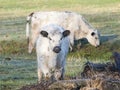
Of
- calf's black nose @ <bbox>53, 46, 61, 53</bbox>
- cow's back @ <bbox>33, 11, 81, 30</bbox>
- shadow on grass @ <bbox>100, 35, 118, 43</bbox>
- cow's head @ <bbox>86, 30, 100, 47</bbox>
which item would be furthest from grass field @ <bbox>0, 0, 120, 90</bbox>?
calf's black nose @ <bbox>53, 46, 61, 53</bbox>

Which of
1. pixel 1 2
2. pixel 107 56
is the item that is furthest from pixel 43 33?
pixel 1 2

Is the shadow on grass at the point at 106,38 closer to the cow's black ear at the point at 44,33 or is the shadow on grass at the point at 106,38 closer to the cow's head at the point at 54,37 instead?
the cow's head at the point at 54,37

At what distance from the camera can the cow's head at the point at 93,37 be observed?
81.7ft

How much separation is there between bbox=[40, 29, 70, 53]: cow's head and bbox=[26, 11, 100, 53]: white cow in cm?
1029

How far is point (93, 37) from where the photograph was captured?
2695cm

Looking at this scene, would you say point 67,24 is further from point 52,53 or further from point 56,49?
point 56,49

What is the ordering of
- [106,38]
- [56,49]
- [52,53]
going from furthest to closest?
1. [106,38]
2. [52,53]
3. [56,49]

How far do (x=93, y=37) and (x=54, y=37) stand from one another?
13.8m

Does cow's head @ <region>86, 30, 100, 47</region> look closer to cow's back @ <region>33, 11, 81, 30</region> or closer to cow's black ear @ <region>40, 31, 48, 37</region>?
cow's back @ <region>33, 11, 81, 30</region>

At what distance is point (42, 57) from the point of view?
13375 mm

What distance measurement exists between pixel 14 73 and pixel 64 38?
2545 mm

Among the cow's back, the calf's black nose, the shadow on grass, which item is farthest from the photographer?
the cow's back

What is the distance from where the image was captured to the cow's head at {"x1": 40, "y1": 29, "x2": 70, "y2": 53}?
13.1 m

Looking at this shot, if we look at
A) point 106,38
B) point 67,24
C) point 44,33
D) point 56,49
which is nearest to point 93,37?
point 67,24
